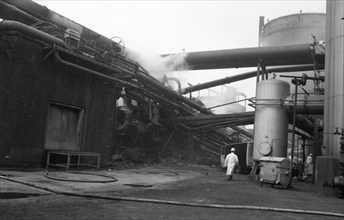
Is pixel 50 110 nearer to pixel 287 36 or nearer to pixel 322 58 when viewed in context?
pixel 322 58

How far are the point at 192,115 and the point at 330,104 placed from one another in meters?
11.0

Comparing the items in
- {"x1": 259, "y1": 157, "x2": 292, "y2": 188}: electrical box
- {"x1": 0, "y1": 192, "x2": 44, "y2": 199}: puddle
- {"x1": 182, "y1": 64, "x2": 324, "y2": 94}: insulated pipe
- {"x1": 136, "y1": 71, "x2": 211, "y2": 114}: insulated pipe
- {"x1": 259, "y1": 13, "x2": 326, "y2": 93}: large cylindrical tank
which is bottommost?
{"x1": 0, "y1": 192, "x2": 44, "y2": 199}: puddle

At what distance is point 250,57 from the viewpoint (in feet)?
67.9

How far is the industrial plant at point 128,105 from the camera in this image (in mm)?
12617

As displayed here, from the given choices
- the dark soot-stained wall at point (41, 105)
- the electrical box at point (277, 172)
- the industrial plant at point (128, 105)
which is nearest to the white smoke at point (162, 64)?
the industrial plant at point (128, 105)

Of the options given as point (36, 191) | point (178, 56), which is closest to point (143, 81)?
point (178, 56)

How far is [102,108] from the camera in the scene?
55.1ft

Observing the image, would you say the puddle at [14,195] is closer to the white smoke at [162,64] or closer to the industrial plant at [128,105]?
the industrial plant at [128,105]

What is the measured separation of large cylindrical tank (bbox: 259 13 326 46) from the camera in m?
27.8

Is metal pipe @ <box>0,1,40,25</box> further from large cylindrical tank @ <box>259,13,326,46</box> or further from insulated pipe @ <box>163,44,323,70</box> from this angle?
large cylindrical tank @ <box>259,13,326,46</box>

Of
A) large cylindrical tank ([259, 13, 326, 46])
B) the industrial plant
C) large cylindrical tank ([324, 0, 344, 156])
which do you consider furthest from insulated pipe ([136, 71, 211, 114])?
large cylindrical tank ([259, 13, 326, 46])

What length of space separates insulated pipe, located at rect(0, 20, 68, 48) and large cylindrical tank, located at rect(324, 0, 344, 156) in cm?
1037

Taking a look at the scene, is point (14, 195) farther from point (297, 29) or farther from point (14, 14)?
point (297, 29)

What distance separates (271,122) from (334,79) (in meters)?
3.26
